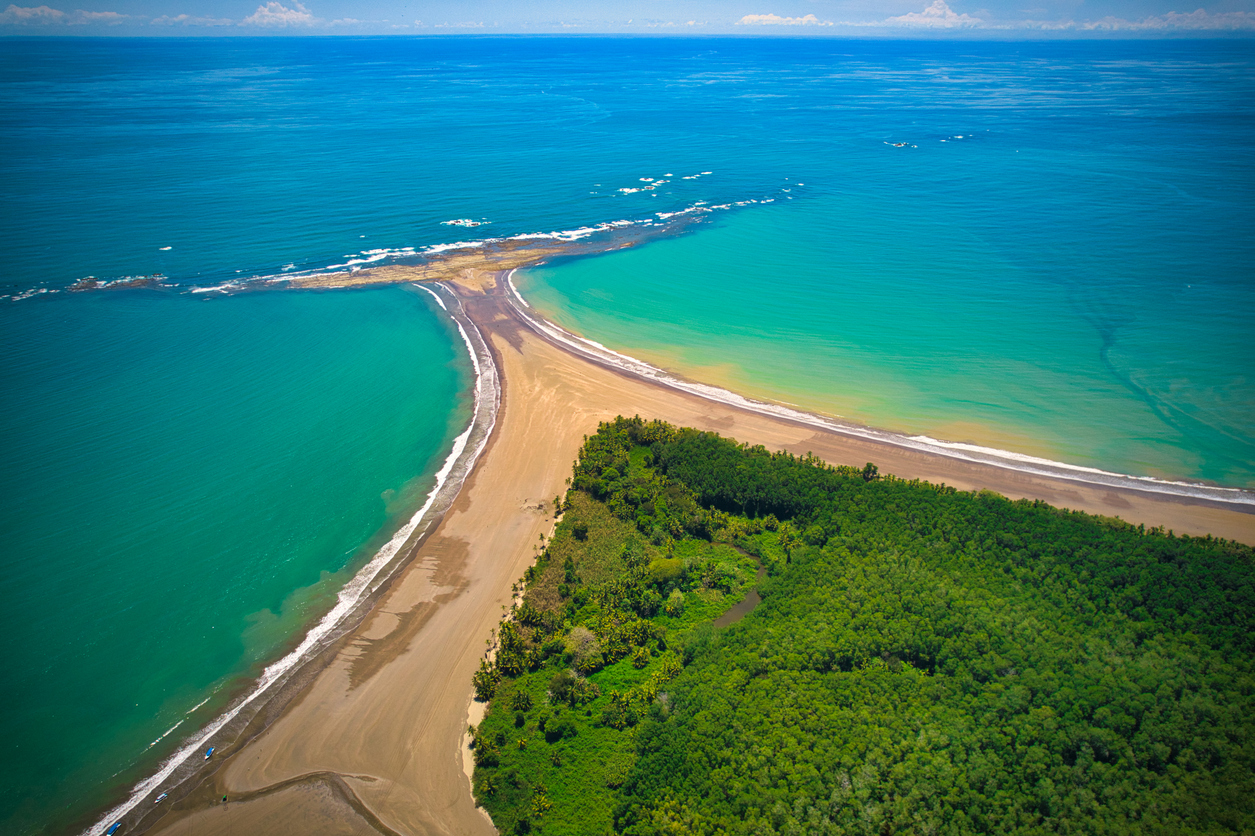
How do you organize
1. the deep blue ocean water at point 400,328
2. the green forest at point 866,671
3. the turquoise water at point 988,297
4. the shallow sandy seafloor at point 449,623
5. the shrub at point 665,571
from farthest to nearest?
the turquoise water at point 988,297, the deep blue ocean water at point 400,328, the shrub at point 665,571, the shallow sandy seafloor at point 449,623, the green forest at point 866,671

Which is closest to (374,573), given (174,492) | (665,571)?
(174,492)

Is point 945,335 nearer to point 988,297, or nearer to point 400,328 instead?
point 988,297

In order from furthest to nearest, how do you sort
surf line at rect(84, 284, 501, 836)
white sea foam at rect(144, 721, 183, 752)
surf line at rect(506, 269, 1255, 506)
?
surf line at rect(506, 269, 1255, 506) < white sea foam at rect(144, 721, 183, 752) < surf line at rect(84, 284, 501, 836)

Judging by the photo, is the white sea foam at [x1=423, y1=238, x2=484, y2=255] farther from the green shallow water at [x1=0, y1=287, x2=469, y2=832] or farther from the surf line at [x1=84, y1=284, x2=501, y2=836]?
the surf line at [x1=84, y1=284, x2=501, y2=836]

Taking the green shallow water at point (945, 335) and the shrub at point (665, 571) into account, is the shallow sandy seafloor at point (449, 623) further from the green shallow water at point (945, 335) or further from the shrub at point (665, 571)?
the shrub at point (665, 571)

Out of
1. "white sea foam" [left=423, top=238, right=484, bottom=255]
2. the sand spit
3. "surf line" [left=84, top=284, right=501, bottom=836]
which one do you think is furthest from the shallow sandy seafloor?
"white sea foam" [left=423, top=238, right=484, bottom=255]

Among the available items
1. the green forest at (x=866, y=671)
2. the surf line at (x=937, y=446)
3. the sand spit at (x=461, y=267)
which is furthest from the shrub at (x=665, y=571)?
the sand spit at (x=461, y=267)
